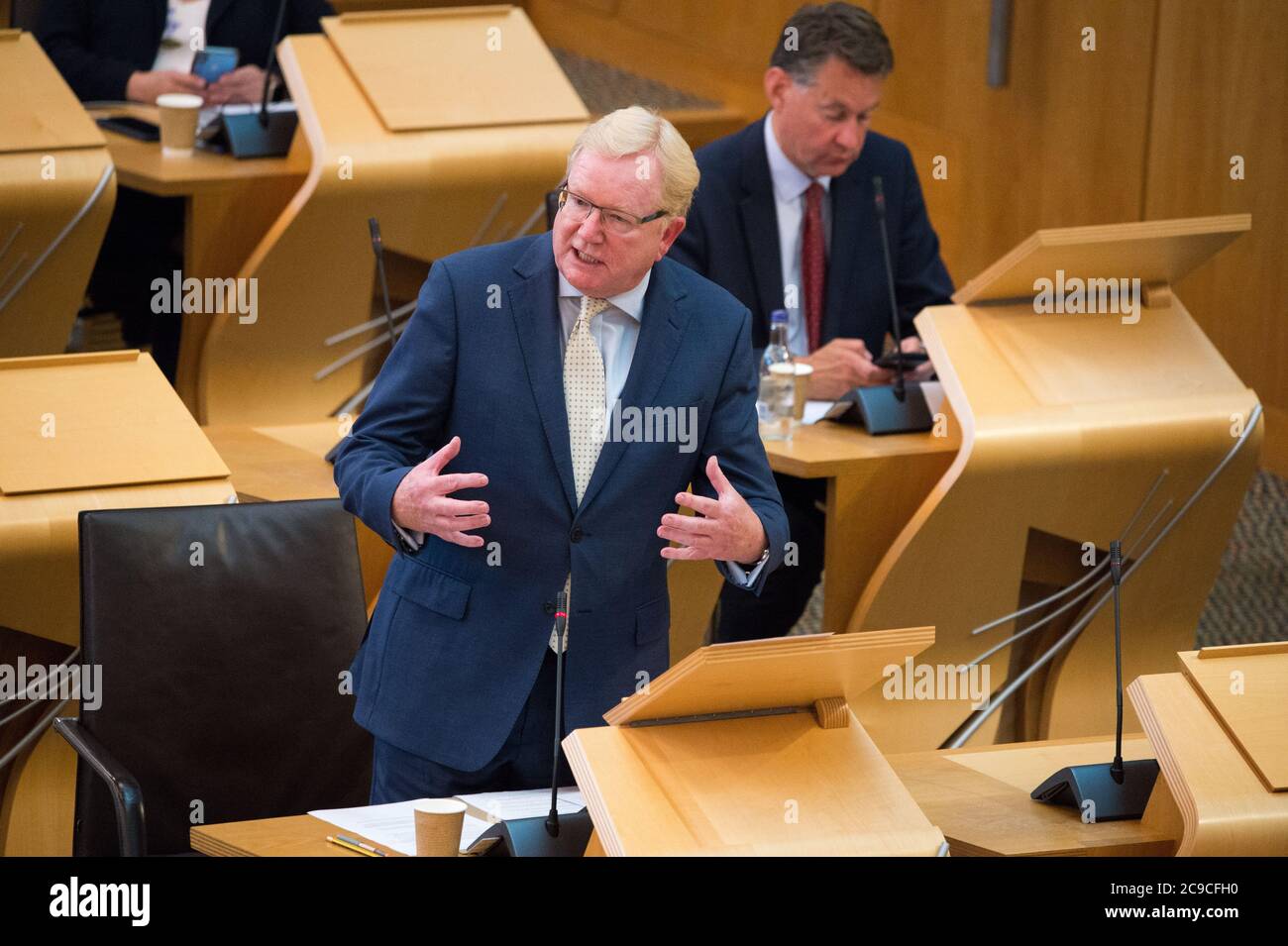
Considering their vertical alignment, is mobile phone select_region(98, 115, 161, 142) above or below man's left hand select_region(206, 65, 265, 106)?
below

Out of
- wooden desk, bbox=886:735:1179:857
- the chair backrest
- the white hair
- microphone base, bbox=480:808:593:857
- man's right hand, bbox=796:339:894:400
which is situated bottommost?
wooden desk, bbox=886:735:1179:857

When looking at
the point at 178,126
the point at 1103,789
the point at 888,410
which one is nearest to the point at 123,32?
the point at 178,126

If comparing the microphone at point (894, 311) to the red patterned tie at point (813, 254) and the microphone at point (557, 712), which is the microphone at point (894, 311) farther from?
the microphone at point (557, 712)

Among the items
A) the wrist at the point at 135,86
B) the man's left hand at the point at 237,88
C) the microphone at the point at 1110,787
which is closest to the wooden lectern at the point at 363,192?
the man's left hand at the point at 237,88

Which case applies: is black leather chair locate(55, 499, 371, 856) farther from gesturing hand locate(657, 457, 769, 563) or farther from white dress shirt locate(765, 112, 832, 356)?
white dress shirt locate(765, 112, 832, 356)

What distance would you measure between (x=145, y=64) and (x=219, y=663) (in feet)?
11.2

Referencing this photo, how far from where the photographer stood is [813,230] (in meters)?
4.38

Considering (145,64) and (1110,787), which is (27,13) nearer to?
(145,64)

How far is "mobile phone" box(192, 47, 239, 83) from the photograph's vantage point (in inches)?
221

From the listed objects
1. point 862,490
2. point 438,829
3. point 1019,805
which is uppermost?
point 438,829

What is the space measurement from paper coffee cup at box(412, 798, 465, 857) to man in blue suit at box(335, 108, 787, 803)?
361 millimetres

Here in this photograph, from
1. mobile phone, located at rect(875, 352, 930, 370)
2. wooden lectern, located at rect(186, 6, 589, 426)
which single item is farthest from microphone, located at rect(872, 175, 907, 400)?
wooden lectern, located at rect(186, 6, 589, 426)

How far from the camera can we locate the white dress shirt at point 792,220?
437 cm
